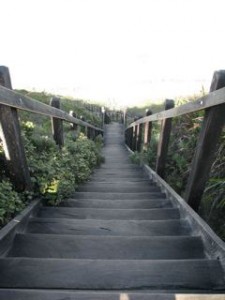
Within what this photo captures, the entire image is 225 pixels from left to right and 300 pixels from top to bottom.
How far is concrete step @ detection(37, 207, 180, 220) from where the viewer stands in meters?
4.18

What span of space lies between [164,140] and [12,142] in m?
2.78

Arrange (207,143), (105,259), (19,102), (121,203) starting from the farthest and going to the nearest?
(121,203), (19,102), (207,143), (105,259)

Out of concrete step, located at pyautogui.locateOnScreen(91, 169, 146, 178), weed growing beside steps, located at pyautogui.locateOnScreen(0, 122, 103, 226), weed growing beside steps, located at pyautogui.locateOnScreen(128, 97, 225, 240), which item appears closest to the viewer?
weed growing beside steps, located at pyautogui.locateOnScreen(0, 122, 103, 226)

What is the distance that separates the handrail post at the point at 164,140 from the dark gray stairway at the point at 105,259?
1.40 metres

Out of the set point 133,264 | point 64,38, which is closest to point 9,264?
point 133,264

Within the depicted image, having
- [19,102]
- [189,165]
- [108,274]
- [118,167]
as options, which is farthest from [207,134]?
[118,167]

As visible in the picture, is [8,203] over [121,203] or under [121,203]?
over

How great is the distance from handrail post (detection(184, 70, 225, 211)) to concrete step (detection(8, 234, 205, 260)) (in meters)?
0.63

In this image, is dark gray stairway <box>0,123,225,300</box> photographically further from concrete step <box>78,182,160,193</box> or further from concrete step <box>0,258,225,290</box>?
concrete step <box>78,182,160,193</box>

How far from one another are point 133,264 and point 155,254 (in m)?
0.43

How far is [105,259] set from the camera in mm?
2947

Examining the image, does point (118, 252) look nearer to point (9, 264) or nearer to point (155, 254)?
point (155, 254)

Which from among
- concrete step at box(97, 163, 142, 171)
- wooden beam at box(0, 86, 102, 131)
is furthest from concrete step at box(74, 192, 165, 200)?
concrete step at box(97, 163, 142, 171)

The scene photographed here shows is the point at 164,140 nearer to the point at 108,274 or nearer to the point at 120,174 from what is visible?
the point at 120,174
